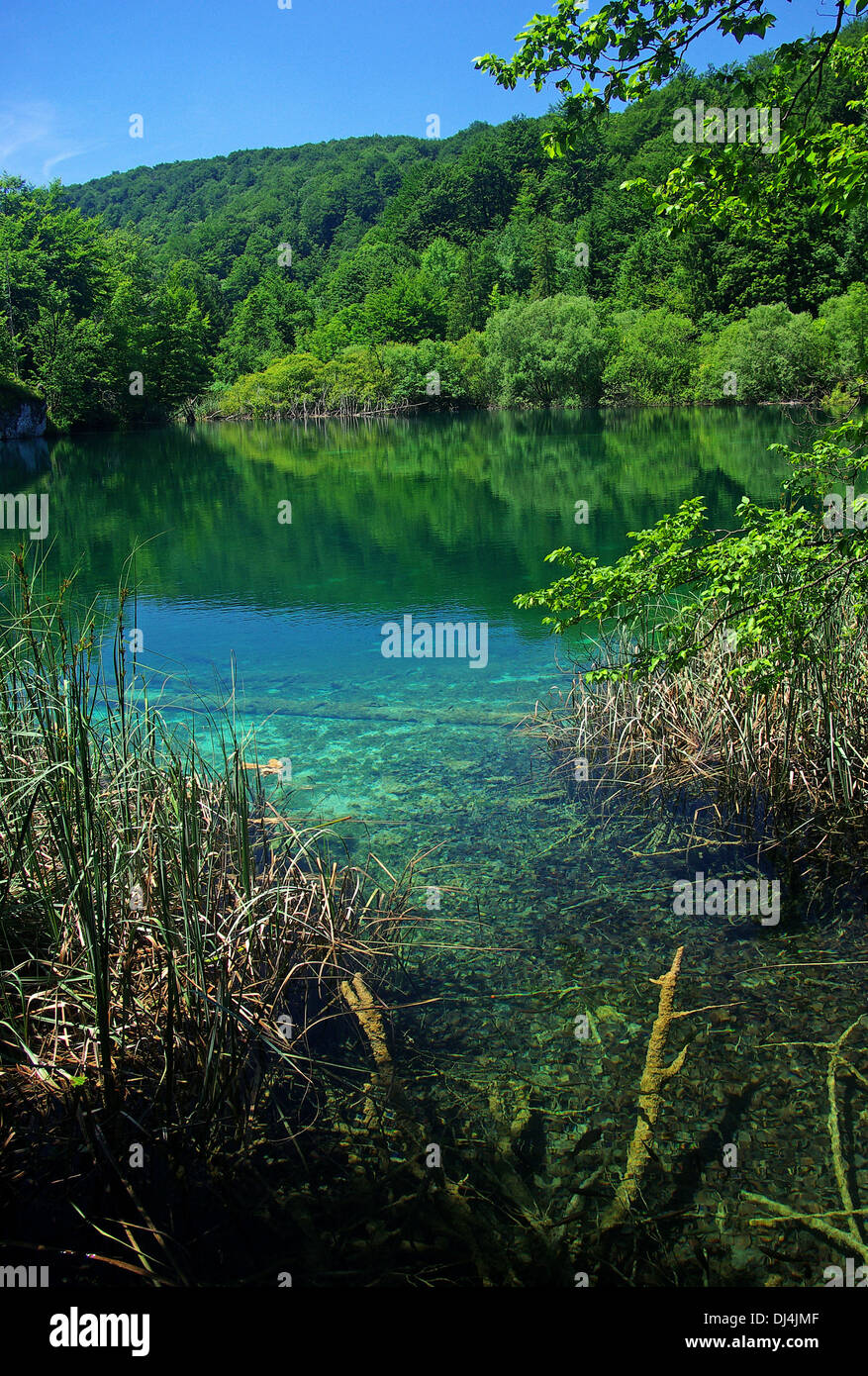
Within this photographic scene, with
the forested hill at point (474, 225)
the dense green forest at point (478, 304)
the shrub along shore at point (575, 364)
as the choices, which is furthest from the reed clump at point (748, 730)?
the forested hill at point (474, 225)

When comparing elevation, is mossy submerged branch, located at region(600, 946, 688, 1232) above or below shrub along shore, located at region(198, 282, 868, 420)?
below

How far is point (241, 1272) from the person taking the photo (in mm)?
2980

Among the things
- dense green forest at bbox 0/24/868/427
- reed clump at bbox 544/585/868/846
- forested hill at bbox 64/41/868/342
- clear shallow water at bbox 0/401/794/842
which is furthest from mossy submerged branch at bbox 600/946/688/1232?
forested hill at bbox 64/41/868/342

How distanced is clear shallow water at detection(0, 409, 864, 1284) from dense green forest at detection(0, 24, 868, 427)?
59.9 ft

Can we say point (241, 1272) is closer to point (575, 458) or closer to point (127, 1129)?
point (127, 1129)

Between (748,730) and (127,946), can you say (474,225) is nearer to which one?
(748,730)

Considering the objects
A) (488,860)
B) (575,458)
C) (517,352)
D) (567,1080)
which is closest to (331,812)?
(488,860)

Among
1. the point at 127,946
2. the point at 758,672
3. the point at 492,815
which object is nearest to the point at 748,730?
the point at 758,672

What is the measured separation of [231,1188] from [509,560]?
47.6ft

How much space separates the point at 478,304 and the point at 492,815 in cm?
8212

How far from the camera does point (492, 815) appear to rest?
6539 millimetres

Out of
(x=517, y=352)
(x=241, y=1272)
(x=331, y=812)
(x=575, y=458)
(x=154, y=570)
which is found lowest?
(x=241, y=1272)

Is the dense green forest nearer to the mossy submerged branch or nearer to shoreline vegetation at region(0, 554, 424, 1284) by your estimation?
the mossy submerged branch

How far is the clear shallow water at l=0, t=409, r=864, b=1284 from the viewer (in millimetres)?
3773
